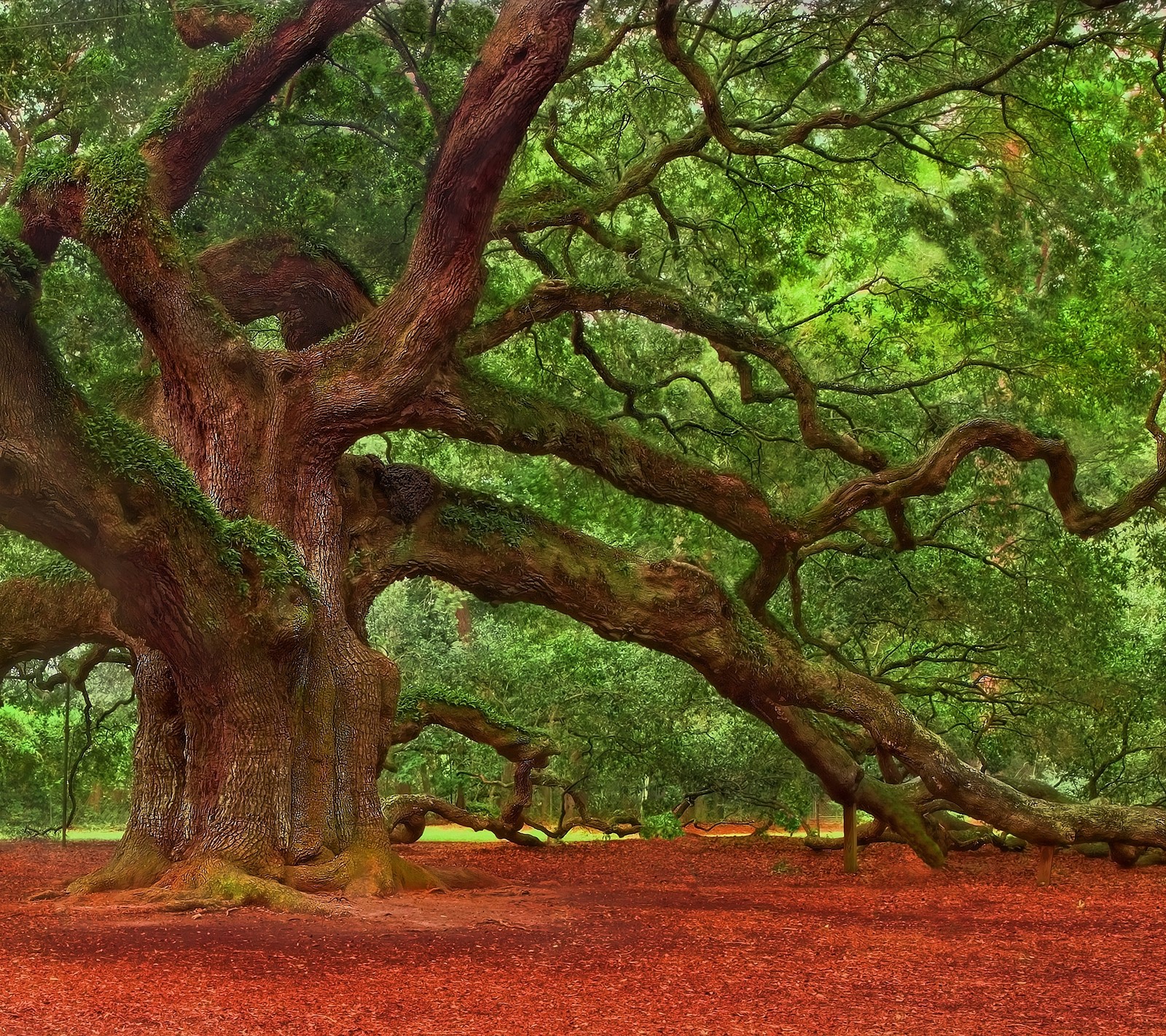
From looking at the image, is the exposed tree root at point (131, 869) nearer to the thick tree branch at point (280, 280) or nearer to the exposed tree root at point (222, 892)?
the exposed tree root at point (222, 892)

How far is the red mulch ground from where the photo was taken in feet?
15.9

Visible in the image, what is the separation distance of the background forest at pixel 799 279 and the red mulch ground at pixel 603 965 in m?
3.40

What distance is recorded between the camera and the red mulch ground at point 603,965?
483 cm

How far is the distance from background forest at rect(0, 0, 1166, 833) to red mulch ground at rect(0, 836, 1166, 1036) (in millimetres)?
3403

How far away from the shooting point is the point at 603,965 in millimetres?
6070

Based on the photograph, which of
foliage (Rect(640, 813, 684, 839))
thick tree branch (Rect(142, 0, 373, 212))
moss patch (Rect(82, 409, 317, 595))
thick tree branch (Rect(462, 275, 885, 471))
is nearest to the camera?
moss patch (Rect(82, 409, 317, 595))

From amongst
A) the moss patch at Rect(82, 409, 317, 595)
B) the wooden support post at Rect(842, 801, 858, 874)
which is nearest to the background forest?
the wooden support post at Rect(842, 801, 858, 874)

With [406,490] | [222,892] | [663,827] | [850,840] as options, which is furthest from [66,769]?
[850,840]

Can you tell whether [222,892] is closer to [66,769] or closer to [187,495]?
[187,495]

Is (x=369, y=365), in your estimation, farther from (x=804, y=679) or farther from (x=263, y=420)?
(x=804, y=679)

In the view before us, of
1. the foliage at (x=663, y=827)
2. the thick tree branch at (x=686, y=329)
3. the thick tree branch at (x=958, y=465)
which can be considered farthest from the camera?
the foliage at (x=663, y=827)

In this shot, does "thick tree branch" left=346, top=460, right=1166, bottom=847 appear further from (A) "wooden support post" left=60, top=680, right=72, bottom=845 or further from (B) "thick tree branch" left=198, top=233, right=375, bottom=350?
(A) "wooden support post" left=60, top=680, right=72, bottom=845

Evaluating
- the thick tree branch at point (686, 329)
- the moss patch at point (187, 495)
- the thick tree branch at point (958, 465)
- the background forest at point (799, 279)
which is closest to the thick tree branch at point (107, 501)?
the moss patch at point (187, 495)

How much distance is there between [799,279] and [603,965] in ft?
29.8
